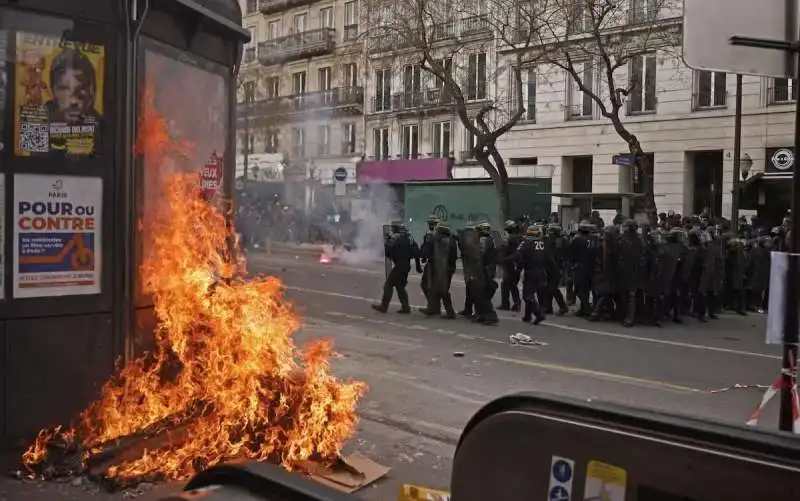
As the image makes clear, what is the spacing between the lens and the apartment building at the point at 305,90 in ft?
115

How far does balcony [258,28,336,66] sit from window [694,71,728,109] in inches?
681

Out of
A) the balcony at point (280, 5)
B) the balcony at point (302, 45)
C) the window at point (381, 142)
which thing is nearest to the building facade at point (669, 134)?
the window at point (381, 142)

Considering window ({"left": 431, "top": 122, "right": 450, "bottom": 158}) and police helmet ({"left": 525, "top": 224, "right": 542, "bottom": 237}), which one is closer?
police helmet ({"left": 525, "top": 224, "right": 542, "bottom": 237})

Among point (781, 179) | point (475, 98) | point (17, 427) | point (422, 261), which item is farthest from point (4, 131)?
point (475, 98)

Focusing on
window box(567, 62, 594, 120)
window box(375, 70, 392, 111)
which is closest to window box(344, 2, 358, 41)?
window box(375, 70, 392, 111)

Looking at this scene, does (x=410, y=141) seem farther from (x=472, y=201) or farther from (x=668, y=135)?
(x=668, y=135)

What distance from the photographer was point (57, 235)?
4.77 metres

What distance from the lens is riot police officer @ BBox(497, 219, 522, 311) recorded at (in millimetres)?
12797

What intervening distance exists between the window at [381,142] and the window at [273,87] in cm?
484

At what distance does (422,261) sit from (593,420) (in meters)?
10.7

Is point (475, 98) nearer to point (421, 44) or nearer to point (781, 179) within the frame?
point (421, 44)

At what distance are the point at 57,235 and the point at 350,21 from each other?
106 ft

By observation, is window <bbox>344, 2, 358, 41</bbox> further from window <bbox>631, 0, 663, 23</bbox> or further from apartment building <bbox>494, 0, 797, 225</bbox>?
window <bbox>631, 0, 663, 23</bbox>

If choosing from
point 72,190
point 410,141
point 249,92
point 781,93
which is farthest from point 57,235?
point 410,141
